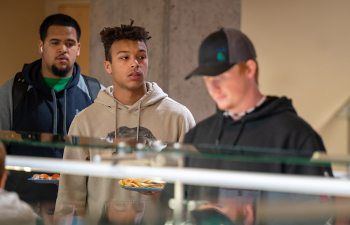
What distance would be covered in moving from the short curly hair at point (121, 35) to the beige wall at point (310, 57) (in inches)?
13.7

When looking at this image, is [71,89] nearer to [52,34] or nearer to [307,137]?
Result: [52,34]

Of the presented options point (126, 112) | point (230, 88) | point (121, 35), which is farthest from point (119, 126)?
point (230, 88)

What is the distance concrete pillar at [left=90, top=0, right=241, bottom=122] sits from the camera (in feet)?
3.91

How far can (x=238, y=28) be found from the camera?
3.67 ft

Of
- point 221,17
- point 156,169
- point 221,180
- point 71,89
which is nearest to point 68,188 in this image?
point 71,89

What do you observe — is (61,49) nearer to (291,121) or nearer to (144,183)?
(144,183)

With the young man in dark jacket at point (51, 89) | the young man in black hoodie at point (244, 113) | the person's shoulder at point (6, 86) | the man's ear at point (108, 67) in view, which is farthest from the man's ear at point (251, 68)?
the person's shoulder at point (6, 86)

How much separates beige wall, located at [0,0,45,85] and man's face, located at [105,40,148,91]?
0.36 metres

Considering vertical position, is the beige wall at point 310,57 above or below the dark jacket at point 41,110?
above

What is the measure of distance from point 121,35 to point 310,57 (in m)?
0.60

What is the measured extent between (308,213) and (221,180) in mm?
285

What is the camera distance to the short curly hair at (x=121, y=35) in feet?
4.08

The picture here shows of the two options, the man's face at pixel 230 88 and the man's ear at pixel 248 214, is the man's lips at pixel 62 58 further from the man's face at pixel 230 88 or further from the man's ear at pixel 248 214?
the man's ear at pixel 248 214

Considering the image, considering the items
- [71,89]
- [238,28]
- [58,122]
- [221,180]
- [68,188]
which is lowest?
[68,188]
